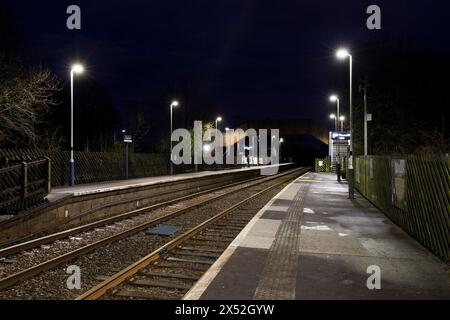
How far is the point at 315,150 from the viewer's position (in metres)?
156

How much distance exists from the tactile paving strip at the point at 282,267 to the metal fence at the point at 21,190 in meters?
6.96

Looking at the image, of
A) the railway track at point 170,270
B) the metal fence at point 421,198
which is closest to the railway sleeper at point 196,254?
the railway track at point 170,270

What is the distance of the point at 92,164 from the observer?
1041 inches

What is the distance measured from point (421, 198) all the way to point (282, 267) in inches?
158

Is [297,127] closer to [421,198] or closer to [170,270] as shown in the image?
[421,198]

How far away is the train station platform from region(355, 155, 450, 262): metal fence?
0.95ft

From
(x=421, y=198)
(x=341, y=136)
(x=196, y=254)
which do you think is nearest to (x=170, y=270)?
(x=196, y=254)

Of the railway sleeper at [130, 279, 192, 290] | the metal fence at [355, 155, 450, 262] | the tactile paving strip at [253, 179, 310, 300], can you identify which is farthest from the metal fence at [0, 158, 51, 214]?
the metal fence at [355, 155, 450, 262]

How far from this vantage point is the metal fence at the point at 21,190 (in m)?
11.6

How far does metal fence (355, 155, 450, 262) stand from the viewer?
8125mm

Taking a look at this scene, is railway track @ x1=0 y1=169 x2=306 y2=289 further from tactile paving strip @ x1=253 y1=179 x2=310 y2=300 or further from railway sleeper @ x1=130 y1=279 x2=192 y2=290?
tactile paving strip @ x1=253 y1=179 x2=310 y2=300

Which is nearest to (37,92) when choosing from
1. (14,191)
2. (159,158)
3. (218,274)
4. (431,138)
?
(14,191)
